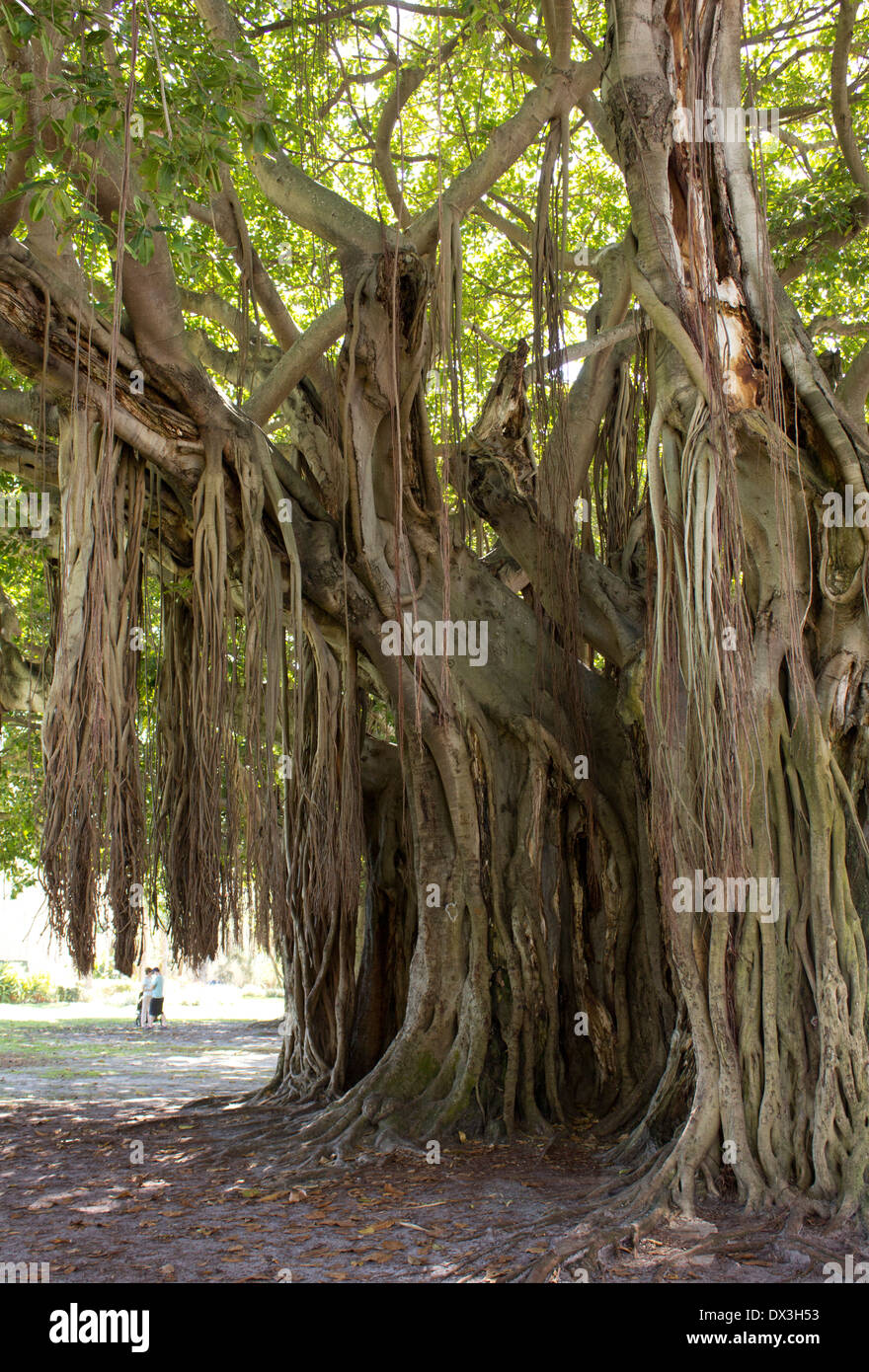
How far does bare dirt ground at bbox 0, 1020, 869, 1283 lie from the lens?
2637mm

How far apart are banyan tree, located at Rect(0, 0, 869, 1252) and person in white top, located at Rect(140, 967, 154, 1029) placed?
6318mm

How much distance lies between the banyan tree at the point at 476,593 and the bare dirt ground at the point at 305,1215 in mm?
237

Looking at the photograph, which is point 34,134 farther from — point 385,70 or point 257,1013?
point 257,1013

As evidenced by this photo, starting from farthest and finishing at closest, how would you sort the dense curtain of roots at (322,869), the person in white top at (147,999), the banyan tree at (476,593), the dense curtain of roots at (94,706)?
the person in white top at (147,999)
the dense curtain of roots at (322,869)
the banyan tree at (476,593)
the dense curtain of roots at (94,706)

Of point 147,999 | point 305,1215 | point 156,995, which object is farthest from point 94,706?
point 147,999

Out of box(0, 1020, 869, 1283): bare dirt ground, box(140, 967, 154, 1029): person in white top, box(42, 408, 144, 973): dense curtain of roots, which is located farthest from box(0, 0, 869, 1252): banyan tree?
box(140, 967, 154, 1029): person in white top

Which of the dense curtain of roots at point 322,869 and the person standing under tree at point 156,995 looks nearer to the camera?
the dense curtain of roots at point 322,869

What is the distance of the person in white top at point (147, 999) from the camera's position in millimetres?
11445

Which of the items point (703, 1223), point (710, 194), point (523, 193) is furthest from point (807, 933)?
point (523, 193)

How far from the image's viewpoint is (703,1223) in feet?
9.29

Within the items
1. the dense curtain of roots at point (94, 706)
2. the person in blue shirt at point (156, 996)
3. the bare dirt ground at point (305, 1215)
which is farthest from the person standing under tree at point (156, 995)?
the dense curtain of roots at point (94, 706)

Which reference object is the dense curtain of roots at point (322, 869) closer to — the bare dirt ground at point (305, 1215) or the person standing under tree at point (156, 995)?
the bare dirt ground at point (305, 1215)

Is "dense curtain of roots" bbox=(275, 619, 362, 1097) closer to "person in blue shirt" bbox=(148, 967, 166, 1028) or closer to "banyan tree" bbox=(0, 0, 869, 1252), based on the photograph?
"banyan tree" bbox=(0, 0, 869, 1252)

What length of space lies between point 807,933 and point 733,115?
110 inches
